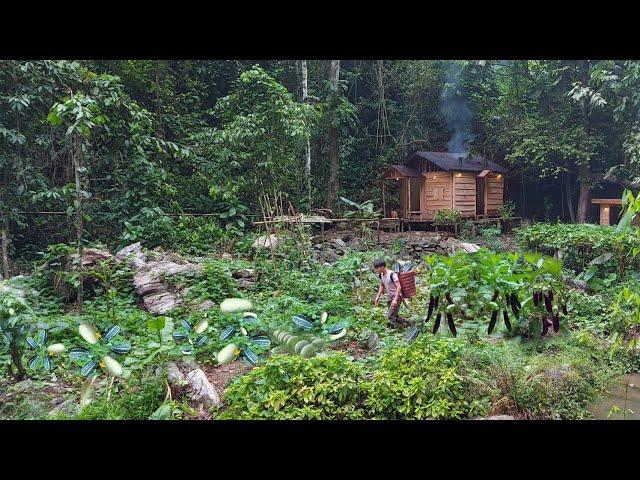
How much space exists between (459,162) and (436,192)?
1.38 ft

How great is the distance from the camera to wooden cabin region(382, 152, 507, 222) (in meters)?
A: 5.06

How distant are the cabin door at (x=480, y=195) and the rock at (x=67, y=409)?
4.10m

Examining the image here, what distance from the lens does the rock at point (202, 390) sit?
3.03 m

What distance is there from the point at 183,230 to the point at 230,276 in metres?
1.03

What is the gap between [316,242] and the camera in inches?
217

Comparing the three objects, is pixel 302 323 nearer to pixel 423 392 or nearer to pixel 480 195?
pixel 423 392

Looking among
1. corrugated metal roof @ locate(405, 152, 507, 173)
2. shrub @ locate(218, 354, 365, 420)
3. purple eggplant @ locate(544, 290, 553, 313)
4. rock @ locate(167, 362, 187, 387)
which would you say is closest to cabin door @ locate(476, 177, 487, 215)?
corrugated metal roof @ locate(405, 152, 507, 173)

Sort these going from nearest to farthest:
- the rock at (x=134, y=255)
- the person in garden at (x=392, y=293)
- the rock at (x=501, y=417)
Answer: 1. the rock at (x=501, y=417)
2. the person in garden at (x=392, y=293)
3. the rock at (x=134, y=255)

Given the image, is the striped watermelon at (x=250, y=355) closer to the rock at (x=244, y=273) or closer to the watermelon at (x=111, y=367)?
the watermelon at (x=111, y=367)

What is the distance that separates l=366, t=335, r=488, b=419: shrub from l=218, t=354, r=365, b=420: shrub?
13 cm

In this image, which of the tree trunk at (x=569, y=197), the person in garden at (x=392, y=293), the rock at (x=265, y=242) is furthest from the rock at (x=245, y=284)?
the tree trunk at (x=569, y=197)

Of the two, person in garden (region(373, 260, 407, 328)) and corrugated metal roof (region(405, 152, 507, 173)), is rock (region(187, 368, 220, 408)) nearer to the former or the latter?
person in garden (region(373, 260, 407, 328))

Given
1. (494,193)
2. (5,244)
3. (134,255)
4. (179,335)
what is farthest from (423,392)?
(5,244)
